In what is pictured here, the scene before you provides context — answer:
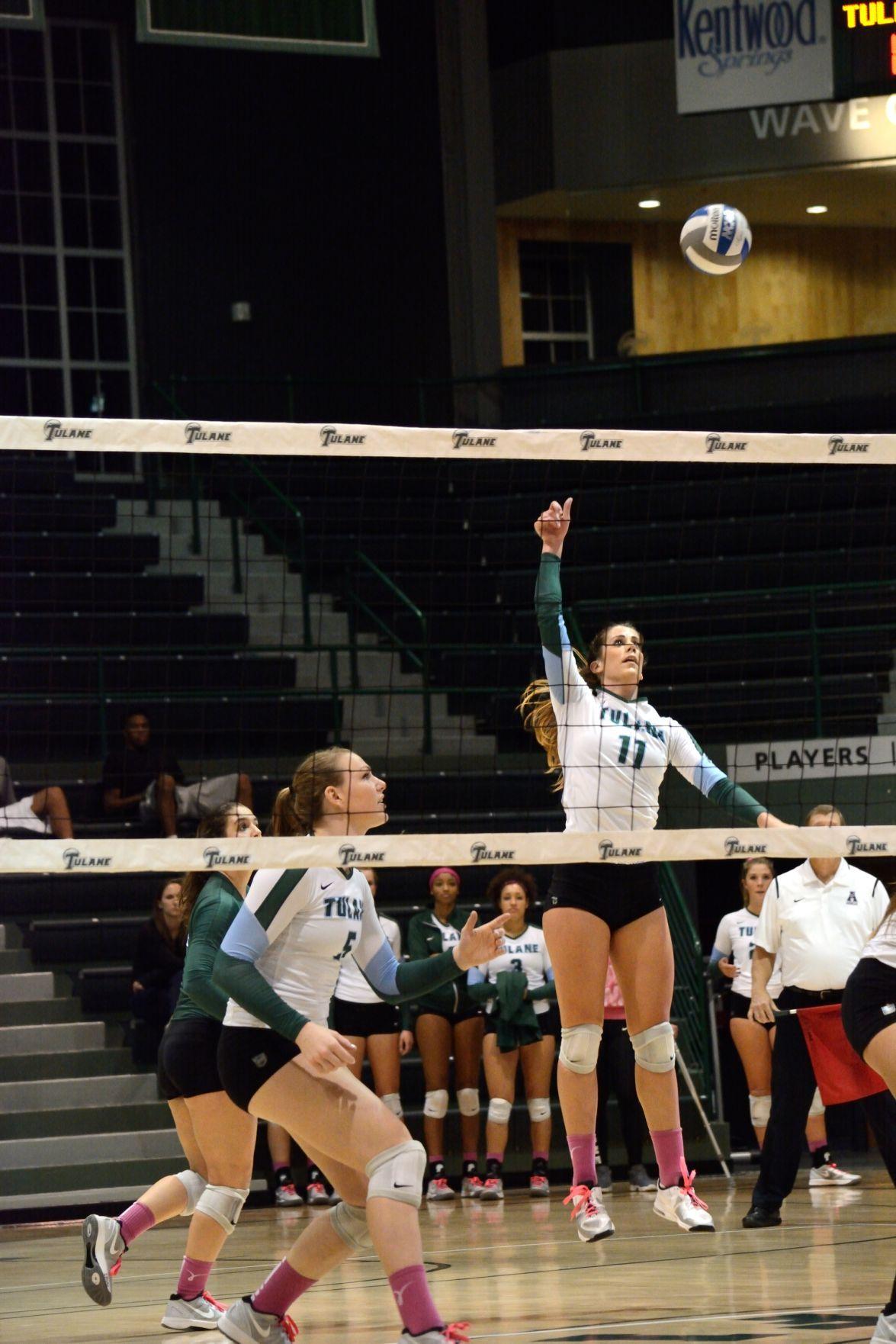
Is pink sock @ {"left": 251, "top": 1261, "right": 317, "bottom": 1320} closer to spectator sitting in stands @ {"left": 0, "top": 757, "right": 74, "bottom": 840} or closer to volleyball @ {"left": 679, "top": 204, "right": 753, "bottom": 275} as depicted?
volleyball @ {"left": 679, "top": 204, "right": 753, "bottom": 275}

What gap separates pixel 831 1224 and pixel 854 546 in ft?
27.9

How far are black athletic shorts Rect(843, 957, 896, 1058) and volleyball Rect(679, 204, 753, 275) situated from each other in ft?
17.0

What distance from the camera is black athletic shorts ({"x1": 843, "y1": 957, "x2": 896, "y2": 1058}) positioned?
5488 mm

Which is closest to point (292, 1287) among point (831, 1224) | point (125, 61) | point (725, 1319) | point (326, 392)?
point (725, 1319)

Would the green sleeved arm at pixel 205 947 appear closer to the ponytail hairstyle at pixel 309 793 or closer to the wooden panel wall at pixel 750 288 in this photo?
the ponytail hairstyle at pixel 309 793

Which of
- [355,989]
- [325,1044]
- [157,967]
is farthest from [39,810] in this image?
[325,1044]

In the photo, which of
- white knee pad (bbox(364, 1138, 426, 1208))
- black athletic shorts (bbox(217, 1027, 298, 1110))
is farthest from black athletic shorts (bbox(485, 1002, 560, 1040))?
white knee pad (bbox(364, 1138, 426, 1208))

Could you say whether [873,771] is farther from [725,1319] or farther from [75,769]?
[725,1319]

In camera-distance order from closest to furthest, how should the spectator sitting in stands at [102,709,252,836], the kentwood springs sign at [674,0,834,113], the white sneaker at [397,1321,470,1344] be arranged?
the white sneaker at [397,1321,470,1344] < the spectator sitting in stands at [102,709,252,836] < the kentwood springs sign at [674,0,834,113]

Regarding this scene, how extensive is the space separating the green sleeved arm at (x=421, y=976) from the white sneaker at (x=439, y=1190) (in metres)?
6.23

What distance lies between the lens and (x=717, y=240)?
990 centimetres

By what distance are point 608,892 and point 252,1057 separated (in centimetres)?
175

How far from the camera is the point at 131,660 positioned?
47.6 ft

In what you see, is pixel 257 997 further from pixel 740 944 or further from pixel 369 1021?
pixel 740 944
